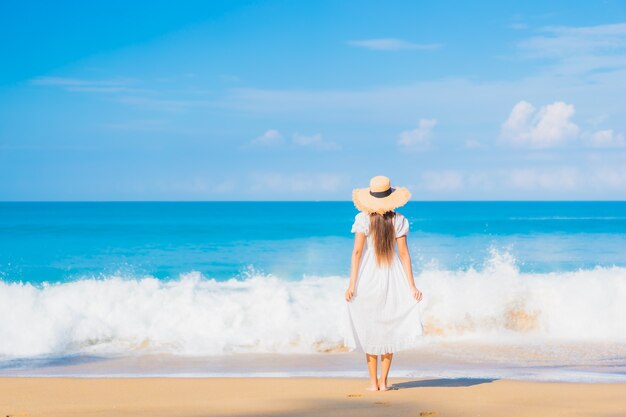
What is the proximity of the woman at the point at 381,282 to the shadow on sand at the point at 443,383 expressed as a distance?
0.67 m

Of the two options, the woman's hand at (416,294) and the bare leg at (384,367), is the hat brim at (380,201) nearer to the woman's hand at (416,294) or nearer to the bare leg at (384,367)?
the woman's hand at (416,294)

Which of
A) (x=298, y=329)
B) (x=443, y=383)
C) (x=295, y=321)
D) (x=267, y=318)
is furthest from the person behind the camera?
(x=267, y=318)

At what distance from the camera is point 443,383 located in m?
7.43

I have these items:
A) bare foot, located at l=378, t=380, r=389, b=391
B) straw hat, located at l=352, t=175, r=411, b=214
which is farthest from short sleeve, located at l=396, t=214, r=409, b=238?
bare foot, located at l=378, t=380, r=389, b=391

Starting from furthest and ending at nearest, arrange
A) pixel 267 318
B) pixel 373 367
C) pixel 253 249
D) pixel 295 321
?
pixel 253 249 → pixel 267 318 → pixel 295 321 → pixel 373 367

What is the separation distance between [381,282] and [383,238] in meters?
0.38

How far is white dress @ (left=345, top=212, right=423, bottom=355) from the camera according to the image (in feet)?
21.6

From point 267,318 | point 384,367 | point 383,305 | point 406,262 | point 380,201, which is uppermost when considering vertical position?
point 380,201

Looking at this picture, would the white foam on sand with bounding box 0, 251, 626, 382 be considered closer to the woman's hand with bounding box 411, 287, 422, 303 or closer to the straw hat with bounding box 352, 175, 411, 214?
the woman's hand with bounding box 411, 287, 422, 303

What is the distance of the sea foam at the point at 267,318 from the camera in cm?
1040

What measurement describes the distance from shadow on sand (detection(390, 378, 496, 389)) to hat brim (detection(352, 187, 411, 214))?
1.69m

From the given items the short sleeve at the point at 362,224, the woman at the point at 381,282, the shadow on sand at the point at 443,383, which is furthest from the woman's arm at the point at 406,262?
the shadow on sand at the point at 443,383

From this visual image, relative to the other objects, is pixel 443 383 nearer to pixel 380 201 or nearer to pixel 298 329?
pixel 380 201

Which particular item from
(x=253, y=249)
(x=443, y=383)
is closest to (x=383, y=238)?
(x=443, y=383)
